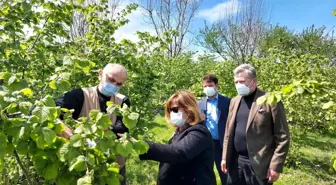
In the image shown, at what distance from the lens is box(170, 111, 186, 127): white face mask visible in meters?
2.37

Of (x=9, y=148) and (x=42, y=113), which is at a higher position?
(x=42, y=113)

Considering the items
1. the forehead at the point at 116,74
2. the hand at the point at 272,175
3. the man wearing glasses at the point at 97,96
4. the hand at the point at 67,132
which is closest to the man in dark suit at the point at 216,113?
the hand at the point at 272,175

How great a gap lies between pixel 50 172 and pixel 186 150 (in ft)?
3.17

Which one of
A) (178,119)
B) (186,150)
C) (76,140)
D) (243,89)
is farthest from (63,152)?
(243,89)

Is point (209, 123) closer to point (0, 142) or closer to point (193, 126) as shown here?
point (193, 126)

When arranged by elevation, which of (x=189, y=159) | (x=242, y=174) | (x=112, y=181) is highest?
(x=112, y=181)

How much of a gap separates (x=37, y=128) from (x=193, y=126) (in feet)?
4.08

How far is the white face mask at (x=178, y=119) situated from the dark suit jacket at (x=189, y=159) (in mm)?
74

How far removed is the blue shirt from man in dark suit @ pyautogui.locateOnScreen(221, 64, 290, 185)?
116cm

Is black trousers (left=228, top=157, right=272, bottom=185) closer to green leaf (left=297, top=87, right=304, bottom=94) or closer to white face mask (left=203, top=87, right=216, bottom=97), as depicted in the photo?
white face mask (left=203, top=87, right=216, bottom=97)

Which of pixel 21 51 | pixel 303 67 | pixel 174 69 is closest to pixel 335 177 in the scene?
pixel 303 67

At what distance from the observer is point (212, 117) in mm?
4887

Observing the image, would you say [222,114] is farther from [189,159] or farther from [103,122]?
[103,122]

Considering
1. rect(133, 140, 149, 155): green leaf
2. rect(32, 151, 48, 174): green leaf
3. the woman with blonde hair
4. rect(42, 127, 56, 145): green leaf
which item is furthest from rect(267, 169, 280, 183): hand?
rect(42, 127, 56, 145): green leaf
